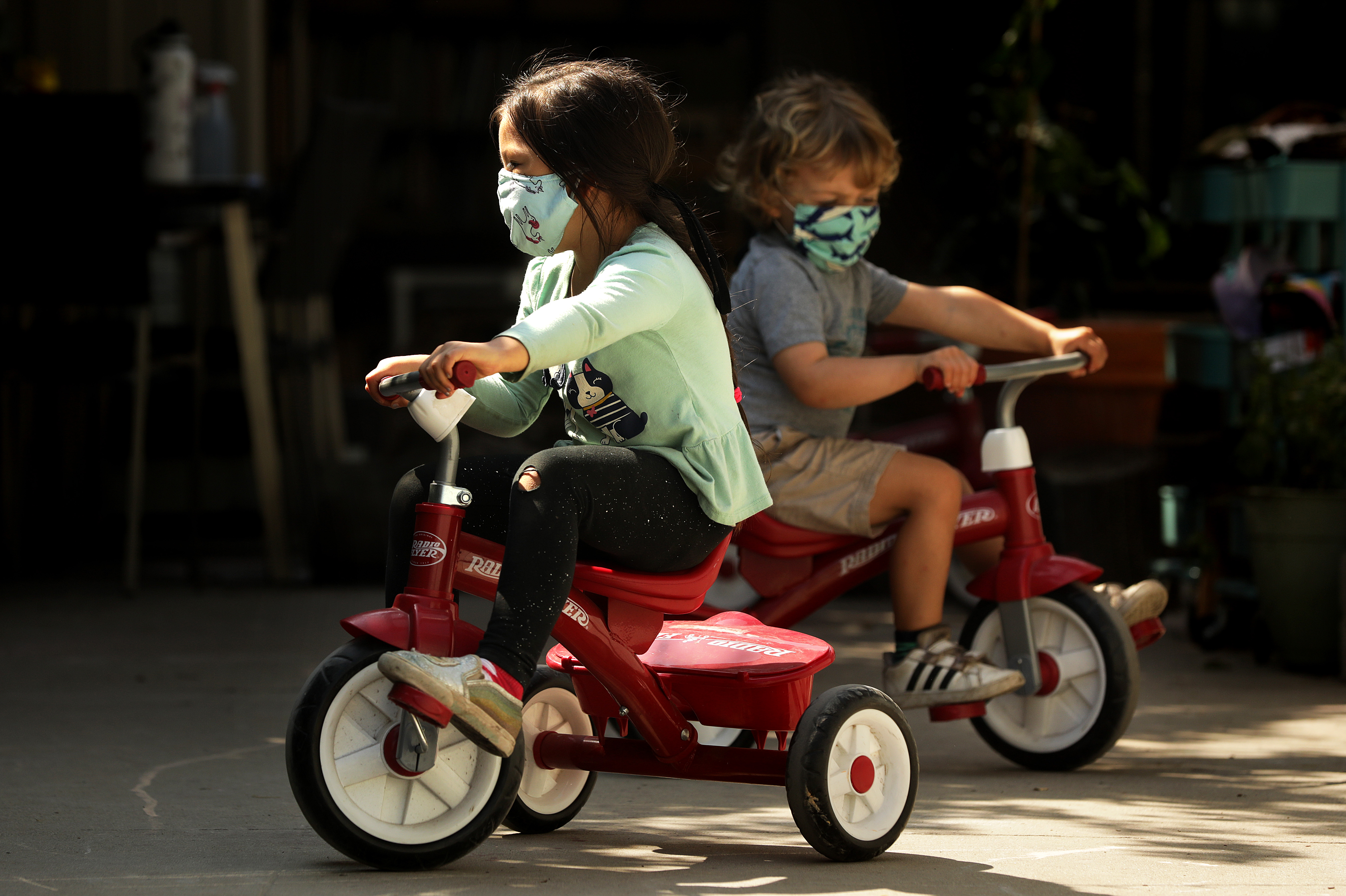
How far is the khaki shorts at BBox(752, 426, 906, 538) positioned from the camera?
330 cm

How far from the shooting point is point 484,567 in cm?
245

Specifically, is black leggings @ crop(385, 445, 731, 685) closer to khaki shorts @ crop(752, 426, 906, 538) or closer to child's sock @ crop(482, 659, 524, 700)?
child's sock @ crop(482, 659, 524, 700)

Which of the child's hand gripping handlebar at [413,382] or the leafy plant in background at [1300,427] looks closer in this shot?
the child's hand gripping handlebar at [413,382]

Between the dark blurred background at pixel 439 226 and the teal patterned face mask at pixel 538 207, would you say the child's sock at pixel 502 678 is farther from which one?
the dark blurred background at pixel 439 226

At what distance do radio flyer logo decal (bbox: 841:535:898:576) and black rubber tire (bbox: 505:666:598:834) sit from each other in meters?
0.79

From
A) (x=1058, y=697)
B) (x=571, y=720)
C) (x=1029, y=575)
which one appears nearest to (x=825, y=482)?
(x=1029, y=575)

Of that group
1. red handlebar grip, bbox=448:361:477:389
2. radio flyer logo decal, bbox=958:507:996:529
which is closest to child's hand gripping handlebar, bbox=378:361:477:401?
red handlebar grip, bbox=448:361:477:389

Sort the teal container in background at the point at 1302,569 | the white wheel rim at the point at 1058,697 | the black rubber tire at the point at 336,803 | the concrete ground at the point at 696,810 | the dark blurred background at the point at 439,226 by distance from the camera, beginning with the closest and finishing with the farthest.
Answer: the black rubber tire at the point at 336,803 < the concrete ground at the point at 696,810 < the white wheel rim at the point at 1058,697 < the teal container in background at the point at 1302,569 < the dark blurred background at the point at 439,226

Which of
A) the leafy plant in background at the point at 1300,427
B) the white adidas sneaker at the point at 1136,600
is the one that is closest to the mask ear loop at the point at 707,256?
the white adidas sneaker at the point at 1136,600

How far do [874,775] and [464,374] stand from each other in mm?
911

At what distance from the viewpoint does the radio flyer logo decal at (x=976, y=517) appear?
3.34 m

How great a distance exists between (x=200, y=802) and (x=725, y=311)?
1276 millimetres

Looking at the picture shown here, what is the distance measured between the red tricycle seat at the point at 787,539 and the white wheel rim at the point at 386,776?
3.65 feet

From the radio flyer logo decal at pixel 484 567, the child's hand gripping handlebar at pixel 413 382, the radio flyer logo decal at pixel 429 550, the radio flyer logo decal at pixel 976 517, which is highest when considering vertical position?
the child's hand gripping handlebar at pixel 413 382
